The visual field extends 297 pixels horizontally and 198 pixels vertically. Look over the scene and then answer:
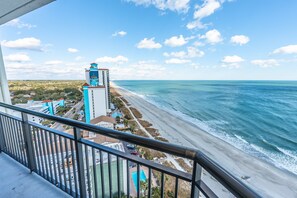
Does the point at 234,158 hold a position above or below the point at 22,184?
below

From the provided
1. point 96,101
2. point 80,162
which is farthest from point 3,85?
point 96,101

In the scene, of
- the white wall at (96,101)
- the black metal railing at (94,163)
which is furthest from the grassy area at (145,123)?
the black metal railing at (94,163)

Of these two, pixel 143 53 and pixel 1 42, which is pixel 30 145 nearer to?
pixel 1 42

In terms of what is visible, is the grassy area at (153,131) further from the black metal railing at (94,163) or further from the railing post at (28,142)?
the railing post at (28,142)

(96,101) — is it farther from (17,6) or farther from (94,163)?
(94,163)

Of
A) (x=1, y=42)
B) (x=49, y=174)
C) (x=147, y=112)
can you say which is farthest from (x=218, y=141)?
(x=1, y=42)

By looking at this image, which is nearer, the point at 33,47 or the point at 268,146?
the point at 33,47
